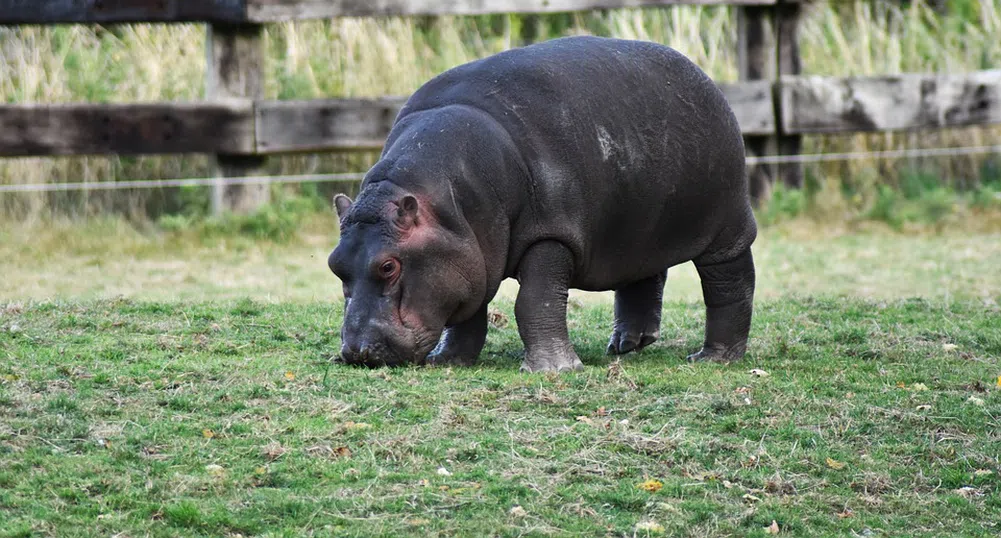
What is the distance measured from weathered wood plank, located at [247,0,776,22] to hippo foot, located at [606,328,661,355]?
17.1 ft

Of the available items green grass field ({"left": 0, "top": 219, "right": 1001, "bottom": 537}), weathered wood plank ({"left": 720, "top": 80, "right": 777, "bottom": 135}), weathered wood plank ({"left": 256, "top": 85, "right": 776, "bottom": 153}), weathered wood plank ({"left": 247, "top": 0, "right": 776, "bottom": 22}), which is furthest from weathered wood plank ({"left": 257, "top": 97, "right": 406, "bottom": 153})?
green grass field ({"left": 0, "top": 219, "right": 1001, "bottom": 537})

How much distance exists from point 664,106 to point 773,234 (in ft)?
18.9

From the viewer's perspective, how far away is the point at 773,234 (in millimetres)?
12484

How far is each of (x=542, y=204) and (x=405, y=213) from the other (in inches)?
27.2

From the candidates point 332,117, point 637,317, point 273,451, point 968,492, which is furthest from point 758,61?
point 273,451

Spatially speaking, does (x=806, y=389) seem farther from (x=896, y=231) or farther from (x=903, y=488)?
(x=896, y=231)

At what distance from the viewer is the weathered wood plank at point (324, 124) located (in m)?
11.8

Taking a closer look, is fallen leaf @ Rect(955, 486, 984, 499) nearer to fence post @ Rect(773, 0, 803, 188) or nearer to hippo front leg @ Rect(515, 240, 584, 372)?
hippo front leg @ Rect(515, 240, 584, 372)

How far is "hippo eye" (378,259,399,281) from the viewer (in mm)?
6250

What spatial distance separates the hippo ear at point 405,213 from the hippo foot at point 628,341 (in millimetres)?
1708

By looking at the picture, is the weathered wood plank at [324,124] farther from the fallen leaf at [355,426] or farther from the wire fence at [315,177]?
the fallen leaf at [355,426]

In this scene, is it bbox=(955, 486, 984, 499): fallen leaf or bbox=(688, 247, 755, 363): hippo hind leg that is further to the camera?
bbox=(688, 247, 755, 363): hippo hind leg

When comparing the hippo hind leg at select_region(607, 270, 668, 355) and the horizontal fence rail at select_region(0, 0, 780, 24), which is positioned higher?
the horizontal fence rail at select_region(0, 0, 780, 24)

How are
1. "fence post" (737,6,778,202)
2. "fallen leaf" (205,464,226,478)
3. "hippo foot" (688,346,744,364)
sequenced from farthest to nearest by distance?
1. "fence post" (737,6,778,202)
2. "hippo foot" (688,346,744,364)
3. "fallen leaf" (205,464,226,478)
